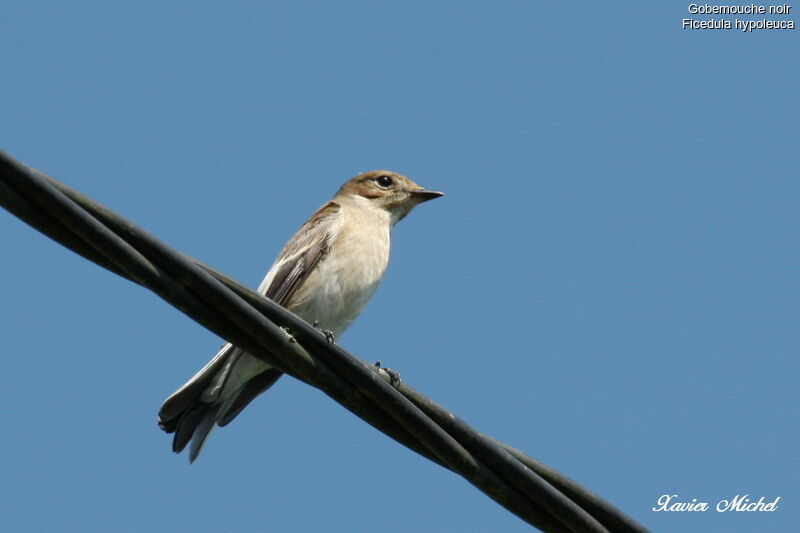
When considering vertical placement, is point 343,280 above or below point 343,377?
above

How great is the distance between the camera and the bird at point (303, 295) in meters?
7.73

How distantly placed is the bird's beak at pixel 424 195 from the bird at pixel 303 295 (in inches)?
26.5

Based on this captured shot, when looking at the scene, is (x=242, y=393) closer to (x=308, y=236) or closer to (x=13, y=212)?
(x=308, y=236)

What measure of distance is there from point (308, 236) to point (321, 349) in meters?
4.22

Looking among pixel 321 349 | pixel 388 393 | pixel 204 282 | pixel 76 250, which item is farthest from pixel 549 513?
pixel 76 250

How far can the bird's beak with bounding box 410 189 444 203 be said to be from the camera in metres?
9.70

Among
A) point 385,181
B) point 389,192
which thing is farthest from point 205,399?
point 385,181

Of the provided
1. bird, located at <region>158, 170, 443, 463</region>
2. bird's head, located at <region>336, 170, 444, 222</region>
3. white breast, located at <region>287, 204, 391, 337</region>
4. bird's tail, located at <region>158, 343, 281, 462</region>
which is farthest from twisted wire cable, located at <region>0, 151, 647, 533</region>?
bird's head, located at <region>336, 170, 444, 222</region>

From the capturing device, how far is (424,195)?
9.73 m

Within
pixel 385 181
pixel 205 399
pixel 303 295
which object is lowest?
pixel 205 399

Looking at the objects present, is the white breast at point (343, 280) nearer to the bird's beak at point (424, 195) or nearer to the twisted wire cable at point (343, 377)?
the bird's beak at point (424, 195)

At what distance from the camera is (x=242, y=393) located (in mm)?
7941

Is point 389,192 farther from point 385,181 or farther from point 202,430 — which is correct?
point 202,430

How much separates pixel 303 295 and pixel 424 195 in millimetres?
2075
